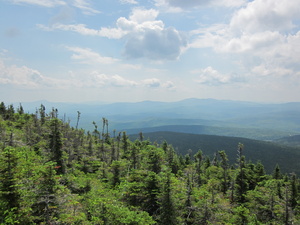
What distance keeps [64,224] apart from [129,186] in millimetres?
9884

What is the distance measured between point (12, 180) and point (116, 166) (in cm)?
2236

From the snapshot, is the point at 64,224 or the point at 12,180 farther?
the point at 64,224

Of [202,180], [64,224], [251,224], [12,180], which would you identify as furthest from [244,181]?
[12,180]

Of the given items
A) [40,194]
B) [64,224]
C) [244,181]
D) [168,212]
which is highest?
[40,194]

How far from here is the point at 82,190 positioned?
96.4ft

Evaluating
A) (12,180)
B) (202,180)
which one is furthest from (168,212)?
(202,180)

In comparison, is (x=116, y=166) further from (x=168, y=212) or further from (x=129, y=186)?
(x=168, y=212)

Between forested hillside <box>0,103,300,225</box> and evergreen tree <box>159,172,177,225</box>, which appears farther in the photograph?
evergreen tree <box>159,172,177,225</box>

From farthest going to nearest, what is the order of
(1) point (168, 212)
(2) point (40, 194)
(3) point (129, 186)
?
(3) point (129, 186) < (1) point (168, 212) < (2) point (40, 194)

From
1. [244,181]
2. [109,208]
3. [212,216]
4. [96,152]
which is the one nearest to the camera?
[109,208]

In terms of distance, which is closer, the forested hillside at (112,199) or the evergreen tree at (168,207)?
the forested hillside at (112,199)

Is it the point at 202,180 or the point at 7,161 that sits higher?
the point at 7,161

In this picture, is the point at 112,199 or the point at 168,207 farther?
the point at 112,199

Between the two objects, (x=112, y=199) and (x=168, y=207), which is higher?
(x=112, y=199)
